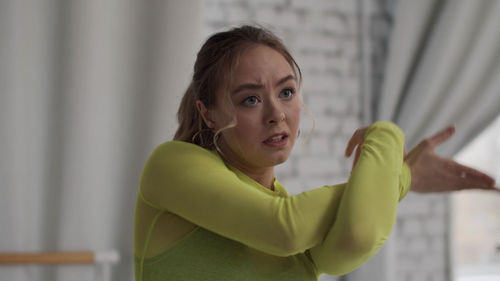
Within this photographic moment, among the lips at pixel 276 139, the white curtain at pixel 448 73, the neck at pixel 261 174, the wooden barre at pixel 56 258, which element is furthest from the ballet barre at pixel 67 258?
the lips at pixel 276 139

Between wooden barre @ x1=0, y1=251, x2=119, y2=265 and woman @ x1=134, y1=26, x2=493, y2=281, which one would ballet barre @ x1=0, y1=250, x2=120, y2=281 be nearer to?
wooden barre @ x1=0, y1=251, x2=119, y2=265

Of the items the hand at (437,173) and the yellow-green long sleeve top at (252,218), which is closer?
the yellow-green long sleeve top at (252,218)

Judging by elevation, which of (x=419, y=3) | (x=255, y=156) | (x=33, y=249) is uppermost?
(x=419, y=3)

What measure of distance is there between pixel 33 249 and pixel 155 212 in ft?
5.03

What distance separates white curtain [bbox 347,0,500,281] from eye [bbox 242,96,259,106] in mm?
2017

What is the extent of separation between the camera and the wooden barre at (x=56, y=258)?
7.16 feet

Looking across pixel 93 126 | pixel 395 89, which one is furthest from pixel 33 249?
pixel 395 89

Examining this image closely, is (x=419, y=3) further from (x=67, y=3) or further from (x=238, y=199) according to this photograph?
(x=238, y=199)

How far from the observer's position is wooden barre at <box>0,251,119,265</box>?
7.16 feet

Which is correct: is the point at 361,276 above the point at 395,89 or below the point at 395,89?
below

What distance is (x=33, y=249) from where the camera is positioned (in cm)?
229

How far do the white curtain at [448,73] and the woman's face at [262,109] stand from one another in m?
1.99

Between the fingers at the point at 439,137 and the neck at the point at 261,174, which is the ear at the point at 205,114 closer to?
the neck at the point at 261,174

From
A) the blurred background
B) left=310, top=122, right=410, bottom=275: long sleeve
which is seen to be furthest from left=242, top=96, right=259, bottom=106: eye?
the blurred background
